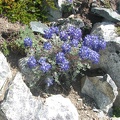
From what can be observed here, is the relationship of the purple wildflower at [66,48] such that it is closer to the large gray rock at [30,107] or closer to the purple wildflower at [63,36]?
the purple wildflower at [63,36]

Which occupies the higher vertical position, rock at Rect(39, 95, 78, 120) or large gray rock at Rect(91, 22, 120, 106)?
large gray rock at Rect(91, 22, 120, 106)

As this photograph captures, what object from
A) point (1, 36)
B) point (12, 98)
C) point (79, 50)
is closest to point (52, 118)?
point (12, 98)

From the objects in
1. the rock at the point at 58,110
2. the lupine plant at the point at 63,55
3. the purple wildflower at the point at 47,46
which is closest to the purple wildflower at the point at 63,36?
the lupine plant at the point at 63,55

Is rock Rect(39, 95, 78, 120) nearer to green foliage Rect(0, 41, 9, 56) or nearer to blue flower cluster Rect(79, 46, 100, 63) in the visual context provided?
blue flower cluster Rect(79, 46, 100, 63)

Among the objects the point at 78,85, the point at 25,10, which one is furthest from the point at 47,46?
the point at 25,10

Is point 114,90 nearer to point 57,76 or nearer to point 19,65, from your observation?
point 57,76

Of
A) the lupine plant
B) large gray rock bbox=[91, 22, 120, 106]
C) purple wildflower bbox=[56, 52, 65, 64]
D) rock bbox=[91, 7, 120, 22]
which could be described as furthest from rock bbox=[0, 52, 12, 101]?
rock bbox=[91, 7, 120, 22]

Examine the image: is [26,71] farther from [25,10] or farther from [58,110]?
[25,10]
